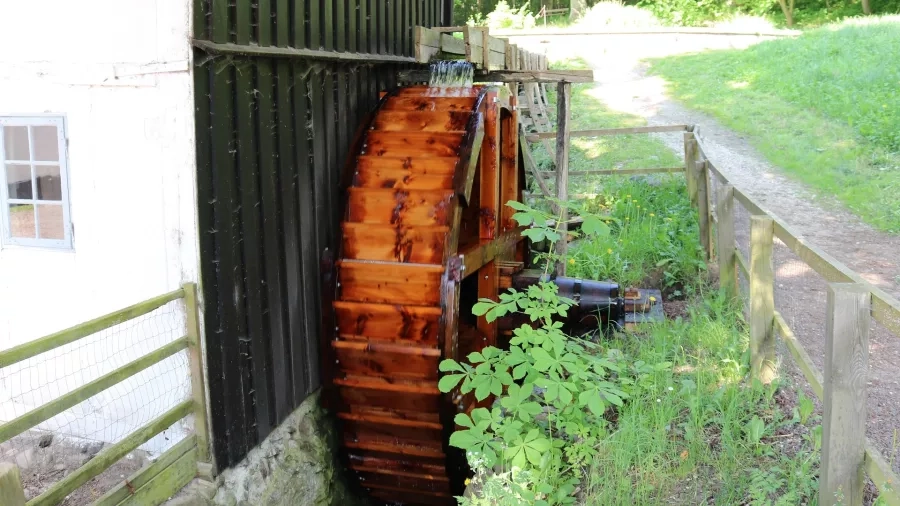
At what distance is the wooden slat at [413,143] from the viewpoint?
208 inches

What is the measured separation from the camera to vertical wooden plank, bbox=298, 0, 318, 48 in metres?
4.52

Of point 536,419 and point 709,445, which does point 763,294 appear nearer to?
point 709,445

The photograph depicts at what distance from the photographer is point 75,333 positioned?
9.56ft

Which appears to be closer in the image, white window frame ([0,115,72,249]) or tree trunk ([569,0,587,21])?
white window frame ([0,115,72,249])

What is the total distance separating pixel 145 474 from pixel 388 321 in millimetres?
1976

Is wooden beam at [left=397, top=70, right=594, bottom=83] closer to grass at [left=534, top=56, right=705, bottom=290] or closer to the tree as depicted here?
grass at [left=534, top=56, right=705, bottom=290]

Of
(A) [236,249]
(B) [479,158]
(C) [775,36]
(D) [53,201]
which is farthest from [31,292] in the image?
(C) [775,36]

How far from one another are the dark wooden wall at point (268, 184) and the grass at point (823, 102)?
5821mm

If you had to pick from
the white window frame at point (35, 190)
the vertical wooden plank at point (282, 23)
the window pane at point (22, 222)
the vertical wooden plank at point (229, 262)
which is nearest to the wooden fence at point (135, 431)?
the vertical wooden plank at point (229, 262)

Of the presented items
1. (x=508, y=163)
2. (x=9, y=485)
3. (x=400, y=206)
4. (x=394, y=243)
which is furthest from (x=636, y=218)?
(x=9, y=485)

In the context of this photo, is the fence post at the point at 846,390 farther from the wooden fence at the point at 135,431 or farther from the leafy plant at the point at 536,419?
the wooden fence at the point at 135,431

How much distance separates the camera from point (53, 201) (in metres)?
3.96

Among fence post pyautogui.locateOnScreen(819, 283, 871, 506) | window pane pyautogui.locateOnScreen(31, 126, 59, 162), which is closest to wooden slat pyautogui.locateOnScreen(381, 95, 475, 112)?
window pane pyautogui.locateOnScreen(31, 126, 59, 162)

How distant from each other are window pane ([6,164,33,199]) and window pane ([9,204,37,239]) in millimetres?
76
